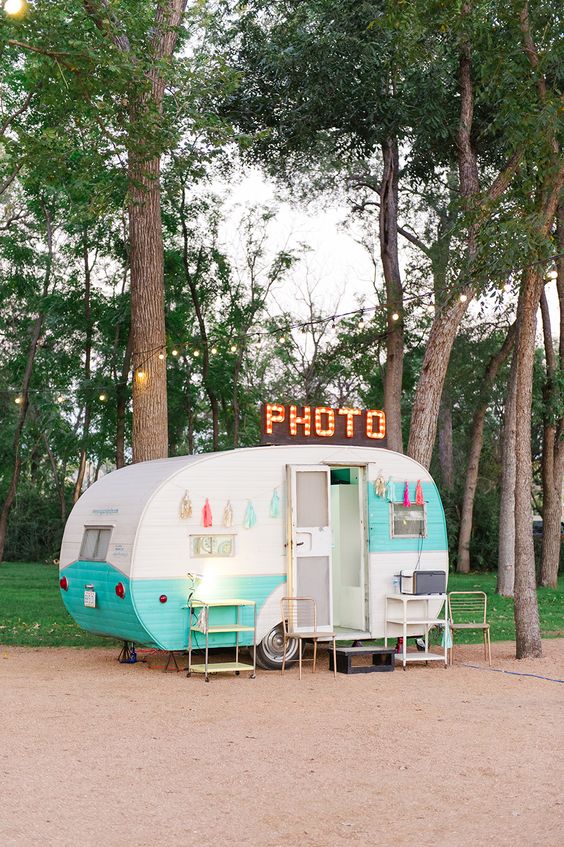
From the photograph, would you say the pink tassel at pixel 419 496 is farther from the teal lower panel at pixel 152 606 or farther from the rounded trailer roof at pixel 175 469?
the teal lower panel at pixel 152 606

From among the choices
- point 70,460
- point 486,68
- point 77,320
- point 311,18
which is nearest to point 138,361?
point 486,68

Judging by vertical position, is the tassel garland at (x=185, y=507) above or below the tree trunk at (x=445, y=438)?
below

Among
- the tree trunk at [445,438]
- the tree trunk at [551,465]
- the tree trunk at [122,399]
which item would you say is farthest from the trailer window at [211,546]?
the tree trunk at [445,438]

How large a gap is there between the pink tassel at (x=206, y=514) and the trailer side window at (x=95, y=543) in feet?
3.35

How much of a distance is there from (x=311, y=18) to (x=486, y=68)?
23.6 feet

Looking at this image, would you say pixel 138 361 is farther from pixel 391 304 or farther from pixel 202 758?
pixel 202 758

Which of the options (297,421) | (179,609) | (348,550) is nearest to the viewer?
(179,609)

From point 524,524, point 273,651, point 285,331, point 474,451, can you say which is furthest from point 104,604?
point 285,331

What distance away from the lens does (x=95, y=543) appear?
36.7ft

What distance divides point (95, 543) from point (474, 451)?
1769 cm

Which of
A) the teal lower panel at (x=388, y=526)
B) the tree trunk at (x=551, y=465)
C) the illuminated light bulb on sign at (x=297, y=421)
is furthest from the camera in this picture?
the tree trunk at (x=551, y=465)

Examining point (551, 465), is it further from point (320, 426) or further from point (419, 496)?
point (320, 426)

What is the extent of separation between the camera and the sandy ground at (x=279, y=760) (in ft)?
17.4

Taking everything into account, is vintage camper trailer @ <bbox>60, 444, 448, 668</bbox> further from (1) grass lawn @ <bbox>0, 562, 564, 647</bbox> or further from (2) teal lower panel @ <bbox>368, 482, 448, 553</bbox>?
(1) grass lawn @ <bbox>0, 562, 564, 647</bbox>
